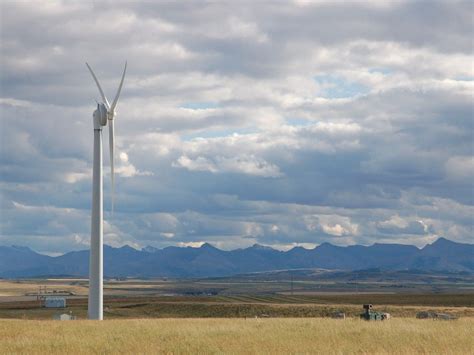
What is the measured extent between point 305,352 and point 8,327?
81.4ft

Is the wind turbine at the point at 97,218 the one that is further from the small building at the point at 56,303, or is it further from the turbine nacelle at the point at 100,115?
the small building at the point at 56,303

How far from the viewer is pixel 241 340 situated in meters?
37.1

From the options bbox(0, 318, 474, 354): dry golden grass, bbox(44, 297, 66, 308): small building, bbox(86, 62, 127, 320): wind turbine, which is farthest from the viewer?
bbox(44, 297, 66, 308): small building

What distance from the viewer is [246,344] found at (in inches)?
1394

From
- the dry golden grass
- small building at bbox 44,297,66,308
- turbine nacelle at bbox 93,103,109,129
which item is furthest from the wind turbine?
small building at bbox 44,297,66,308

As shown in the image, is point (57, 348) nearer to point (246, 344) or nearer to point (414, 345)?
point (246, 344)

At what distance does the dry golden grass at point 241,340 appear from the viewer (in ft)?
108

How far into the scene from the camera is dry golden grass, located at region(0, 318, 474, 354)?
1300 inches

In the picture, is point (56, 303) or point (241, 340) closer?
point (241, 340)

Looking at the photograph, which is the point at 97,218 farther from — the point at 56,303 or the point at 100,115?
the point at 56,303

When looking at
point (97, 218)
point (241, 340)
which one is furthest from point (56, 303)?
point (241, 340)

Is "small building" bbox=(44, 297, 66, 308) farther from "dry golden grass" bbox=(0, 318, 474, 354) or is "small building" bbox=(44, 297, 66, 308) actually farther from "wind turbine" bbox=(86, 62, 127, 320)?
"dry golden grass" bbox=(0, 318, 474, 354)

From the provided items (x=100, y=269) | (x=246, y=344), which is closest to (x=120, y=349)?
(x=246, y=344)

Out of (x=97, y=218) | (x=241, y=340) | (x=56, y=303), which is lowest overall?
(x=56, y=303)
